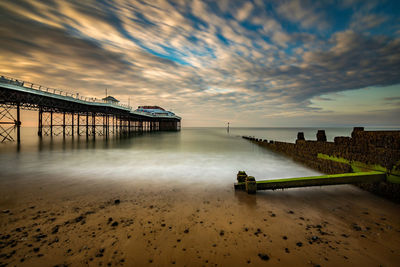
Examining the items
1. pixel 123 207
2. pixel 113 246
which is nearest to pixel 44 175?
pixel 123 207

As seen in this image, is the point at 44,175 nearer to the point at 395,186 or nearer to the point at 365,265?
the point at 365,265

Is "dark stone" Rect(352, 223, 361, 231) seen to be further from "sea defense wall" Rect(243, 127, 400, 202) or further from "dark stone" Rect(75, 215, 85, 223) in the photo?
"dark stone" Rect(75, 215, 85, 223)

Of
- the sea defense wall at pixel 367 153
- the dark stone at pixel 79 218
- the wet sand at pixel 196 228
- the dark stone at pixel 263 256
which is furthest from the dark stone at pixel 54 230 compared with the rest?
the sea defense wall at pixel 367 153

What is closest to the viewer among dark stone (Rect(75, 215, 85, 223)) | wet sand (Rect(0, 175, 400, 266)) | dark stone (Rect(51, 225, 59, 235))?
wet sand (Rect(0, 175, 400, 266))

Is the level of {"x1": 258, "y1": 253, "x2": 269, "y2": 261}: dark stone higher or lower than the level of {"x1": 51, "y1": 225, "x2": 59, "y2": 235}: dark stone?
lower

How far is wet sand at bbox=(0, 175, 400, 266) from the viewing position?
271 centimetres

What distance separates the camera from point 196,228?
360 cm

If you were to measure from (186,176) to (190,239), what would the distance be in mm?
5179

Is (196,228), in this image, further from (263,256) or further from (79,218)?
(79,218)

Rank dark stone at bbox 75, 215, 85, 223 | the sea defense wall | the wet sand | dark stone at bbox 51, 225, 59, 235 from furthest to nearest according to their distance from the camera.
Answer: the sea defense wall < dark stone at bbox 75, 215, 85, 223 < dark stone at bbox 51, 225, 59, 235 < the wet sand

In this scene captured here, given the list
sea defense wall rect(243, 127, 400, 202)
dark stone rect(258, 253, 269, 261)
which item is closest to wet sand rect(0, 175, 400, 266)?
dark stone rect(258, 253, 269, 261)

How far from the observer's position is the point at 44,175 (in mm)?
7957

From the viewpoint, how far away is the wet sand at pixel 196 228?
8.89 feet

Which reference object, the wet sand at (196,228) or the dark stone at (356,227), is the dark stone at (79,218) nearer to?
the wet sand at (196,228)
